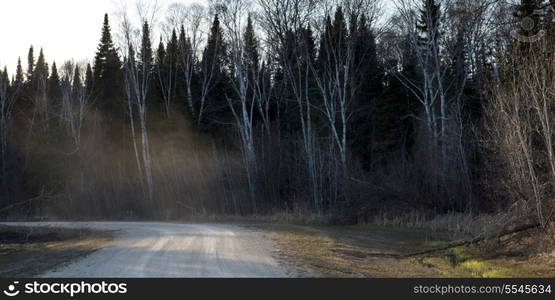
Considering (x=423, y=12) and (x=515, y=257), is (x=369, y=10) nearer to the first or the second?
(x=423, y=12)

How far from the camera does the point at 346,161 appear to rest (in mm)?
28703

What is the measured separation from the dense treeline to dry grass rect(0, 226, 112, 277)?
6988 millimetres

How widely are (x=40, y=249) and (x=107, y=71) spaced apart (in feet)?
122

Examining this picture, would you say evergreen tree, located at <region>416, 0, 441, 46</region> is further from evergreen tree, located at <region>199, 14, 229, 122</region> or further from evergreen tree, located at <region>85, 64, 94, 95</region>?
evergreen tree, located at <region>85, 64, 94, 95</region>

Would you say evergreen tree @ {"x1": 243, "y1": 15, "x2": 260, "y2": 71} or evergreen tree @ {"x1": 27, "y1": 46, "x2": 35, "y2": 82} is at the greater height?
evergreen tree @ {"x1": 27, "y1": 46, "x2": 35, "y2": 82}

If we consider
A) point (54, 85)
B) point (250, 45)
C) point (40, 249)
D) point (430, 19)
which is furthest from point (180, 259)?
point (54, 85)

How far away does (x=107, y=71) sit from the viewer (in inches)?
1959

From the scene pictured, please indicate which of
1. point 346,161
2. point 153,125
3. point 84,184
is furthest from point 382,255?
point 84,184

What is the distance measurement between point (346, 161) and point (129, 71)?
17.9 m

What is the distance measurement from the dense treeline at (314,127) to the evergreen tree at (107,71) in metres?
0.18

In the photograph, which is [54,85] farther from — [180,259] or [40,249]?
[180,259]

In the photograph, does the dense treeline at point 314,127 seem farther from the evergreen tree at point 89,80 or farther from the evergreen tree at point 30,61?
the evergreen tree at point 30,61

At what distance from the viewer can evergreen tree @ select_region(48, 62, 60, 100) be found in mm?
58181

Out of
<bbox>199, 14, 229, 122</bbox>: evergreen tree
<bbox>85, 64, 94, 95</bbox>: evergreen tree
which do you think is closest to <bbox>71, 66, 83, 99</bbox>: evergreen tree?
<bbox>85, 64, 94, 95</bbox>: evergreen tree
